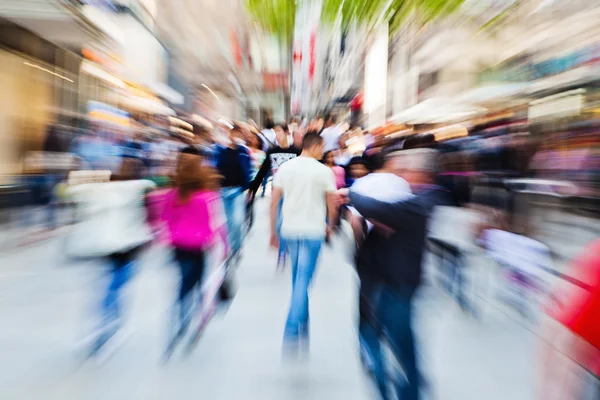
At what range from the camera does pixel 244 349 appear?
392 cm

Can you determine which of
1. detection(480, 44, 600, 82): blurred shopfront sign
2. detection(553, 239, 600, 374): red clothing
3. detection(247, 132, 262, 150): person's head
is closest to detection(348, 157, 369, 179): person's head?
detection(247, 132, 262, 150): person's head

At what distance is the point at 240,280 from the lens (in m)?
6.09

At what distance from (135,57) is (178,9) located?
3.72 metres

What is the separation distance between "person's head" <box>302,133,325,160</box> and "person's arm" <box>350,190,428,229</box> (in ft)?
4.10

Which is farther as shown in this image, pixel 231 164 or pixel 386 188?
pixel 231 164

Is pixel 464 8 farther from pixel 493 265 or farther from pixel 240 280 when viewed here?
pixel 240 280

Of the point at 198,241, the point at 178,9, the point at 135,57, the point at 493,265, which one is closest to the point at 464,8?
the point at 493,265

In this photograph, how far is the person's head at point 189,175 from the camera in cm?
358

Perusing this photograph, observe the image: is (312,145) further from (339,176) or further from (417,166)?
(339,176)

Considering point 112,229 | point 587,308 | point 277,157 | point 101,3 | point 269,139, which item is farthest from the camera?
point 101,3

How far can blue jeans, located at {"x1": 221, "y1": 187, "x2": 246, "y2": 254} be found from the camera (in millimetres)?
5777

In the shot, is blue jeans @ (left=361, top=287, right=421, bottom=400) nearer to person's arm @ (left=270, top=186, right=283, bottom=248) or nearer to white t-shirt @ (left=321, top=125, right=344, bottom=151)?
person's arm @ (left=270, top=186, right=283, bottom=248)

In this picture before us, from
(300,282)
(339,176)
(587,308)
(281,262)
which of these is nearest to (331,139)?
(339,176)

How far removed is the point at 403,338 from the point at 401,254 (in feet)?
1.41
